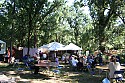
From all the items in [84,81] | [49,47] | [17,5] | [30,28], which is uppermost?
[17,5]

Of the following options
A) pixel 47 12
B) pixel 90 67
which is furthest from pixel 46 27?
pixel 90 67

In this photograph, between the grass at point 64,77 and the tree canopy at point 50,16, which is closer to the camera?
the grass at point 64,77

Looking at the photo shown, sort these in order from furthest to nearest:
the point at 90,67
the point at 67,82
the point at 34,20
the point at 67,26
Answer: the point at 67,26 < the point at 34,20 < the point at 90,67 < the point at 67,82

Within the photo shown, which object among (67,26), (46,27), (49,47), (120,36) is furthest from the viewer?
(67,26)

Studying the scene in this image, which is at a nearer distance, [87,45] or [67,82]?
[67,82]

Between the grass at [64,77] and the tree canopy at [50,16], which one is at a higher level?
the tree canopy at [50,16]

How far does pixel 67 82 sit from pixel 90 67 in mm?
5907

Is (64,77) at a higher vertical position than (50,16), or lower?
lower

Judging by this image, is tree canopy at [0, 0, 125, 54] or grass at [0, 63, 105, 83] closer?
grass at [0, 63, 105, 83]

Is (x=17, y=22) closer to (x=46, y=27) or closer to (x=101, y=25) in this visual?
(x=46, y=27)

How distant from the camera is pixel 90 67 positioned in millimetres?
18812

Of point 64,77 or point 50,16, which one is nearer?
point 64,77

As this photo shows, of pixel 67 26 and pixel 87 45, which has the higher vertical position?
pixel 67 26

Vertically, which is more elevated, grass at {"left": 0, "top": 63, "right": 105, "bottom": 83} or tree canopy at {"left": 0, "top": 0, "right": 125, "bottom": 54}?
tree canopy at {"left": 0, "top": 0, "right": 125, "bottom": 54}
